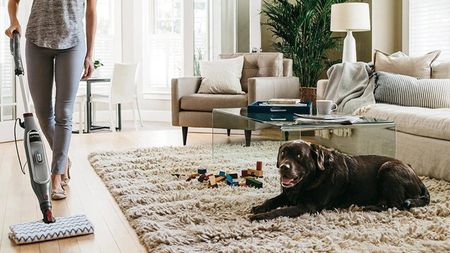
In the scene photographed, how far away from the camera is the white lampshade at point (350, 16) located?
198 inches

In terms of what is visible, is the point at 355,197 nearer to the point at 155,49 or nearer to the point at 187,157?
the point at 187,157

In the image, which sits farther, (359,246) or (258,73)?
(258,73)

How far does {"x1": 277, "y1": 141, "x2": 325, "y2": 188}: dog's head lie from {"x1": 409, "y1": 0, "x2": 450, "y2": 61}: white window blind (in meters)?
3.07

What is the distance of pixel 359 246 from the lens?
1968 mm

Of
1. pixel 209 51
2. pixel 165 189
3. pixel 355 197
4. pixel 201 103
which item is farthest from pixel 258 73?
pixel 355 197

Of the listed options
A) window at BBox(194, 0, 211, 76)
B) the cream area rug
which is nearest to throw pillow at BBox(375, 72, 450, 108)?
the cream area rug

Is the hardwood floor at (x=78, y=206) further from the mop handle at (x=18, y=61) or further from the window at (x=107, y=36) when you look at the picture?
the window at (x=107, y=36)

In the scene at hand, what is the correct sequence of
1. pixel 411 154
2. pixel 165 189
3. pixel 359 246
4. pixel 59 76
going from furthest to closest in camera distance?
pixel 411 154
pixel 165 189
pixel 59 76
pixel 359 246

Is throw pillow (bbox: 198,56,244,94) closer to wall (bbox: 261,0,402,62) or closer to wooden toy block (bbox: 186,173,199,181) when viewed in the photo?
wall (bbox: 261,0,402,62)

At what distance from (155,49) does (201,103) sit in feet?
9.82

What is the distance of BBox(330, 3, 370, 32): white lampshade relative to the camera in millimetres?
5020

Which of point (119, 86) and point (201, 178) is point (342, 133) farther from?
point (119, 86)

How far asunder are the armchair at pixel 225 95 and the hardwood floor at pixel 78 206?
0.45 m

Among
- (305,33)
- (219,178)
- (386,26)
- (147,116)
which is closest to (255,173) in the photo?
(219,178)
